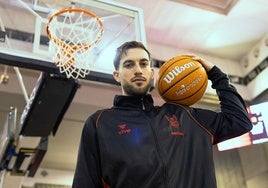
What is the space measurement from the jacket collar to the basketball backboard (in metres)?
1.47

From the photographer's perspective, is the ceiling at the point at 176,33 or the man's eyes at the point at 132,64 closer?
the man's eyes at the point at 132,64

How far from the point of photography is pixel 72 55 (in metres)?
3.05

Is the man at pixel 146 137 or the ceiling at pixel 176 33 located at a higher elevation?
the ceiling at pixel 176 33

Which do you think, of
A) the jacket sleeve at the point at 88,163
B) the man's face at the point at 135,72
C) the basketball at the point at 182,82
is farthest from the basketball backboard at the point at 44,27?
the jacket sleeve at the point at 88,163

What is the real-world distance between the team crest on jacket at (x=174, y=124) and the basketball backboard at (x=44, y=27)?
158 cm

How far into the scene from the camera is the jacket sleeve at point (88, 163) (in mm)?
1472

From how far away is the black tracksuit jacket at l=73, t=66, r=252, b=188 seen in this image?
141cm

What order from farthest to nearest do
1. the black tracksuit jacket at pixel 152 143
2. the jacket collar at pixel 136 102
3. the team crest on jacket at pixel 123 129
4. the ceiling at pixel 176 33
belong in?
the ceiling at pixel 176 33, the jacket collar at pixel 136 102, the team crest on jacket at pixel 123 129, the black tracksuit jacket at pixel 152 143

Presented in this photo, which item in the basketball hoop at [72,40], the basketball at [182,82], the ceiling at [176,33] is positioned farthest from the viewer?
the ceiling at [176,33]

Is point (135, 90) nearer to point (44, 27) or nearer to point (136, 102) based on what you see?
point (136, 102)

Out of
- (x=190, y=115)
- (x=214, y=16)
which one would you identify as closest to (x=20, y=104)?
(x=214, y=16)

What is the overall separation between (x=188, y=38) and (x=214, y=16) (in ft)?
1.76

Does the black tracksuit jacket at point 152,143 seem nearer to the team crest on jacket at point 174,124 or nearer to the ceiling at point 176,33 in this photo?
the team crest on jacket at point 174,124

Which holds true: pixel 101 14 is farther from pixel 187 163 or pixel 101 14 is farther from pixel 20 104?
pixel 187 163
